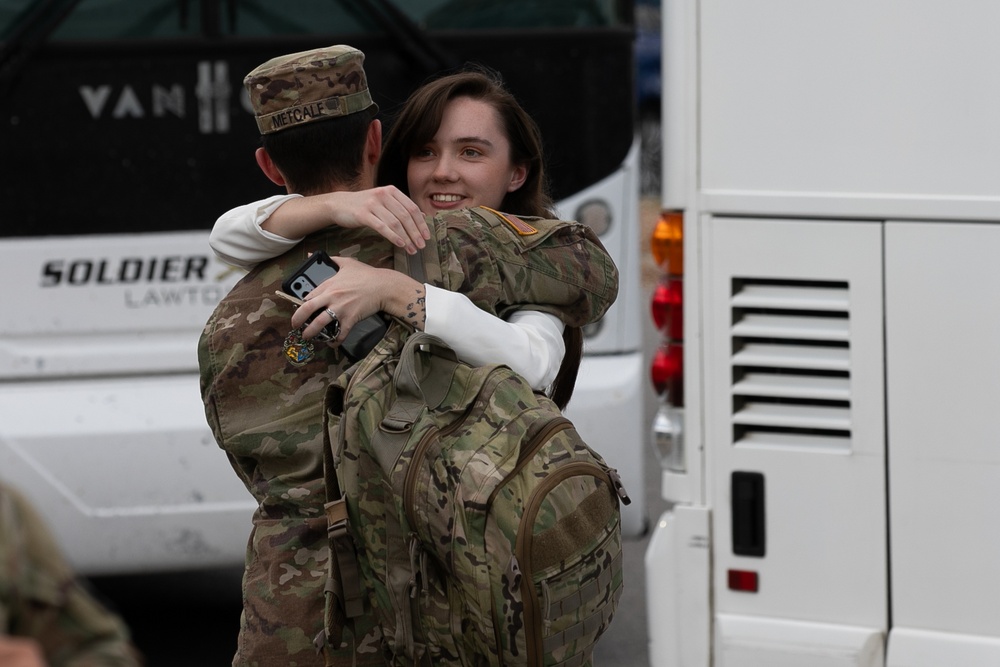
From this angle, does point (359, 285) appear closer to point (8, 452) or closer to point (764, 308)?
point (764, 308)

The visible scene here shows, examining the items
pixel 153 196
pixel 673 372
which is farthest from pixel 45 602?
pixel 153 196

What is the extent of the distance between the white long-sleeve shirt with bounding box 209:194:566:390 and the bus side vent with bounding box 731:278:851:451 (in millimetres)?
811

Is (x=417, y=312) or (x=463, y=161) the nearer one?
(x=417, y=312)

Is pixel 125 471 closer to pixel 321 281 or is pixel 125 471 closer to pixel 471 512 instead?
pixel 321 281

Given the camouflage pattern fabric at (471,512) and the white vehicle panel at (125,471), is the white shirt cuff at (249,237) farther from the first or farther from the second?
the white vehicle panel at (125,471)

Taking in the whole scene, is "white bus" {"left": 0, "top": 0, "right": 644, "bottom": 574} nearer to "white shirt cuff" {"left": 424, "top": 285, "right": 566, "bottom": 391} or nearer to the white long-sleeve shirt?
the white long-sleeve shirt

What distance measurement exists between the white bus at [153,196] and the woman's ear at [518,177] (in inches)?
72.8

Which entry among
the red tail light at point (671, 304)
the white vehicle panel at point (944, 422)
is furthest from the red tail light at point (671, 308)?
the white vehicle panel at point (944, 422)

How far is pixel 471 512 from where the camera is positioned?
6.34 ft

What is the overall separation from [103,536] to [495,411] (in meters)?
2.64

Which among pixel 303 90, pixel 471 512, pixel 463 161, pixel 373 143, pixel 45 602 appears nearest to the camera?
pixel 45 602

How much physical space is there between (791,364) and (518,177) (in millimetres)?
778

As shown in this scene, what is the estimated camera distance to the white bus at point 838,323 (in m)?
2.73

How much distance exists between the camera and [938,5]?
107 inches
